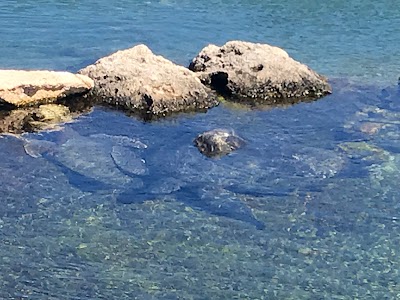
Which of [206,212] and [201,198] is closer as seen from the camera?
[206,212]

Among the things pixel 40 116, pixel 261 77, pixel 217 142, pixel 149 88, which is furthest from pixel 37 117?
pixel 261 77

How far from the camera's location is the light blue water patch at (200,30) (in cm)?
1961

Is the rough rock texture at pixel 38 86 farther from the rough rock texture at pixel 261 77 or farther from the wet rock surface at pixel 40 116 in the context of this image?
the rough rock texture at pixel 261 77

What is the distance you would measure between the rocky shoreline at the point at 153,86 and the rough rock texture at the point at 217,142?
161cm

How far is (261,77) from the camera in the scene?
17.0m

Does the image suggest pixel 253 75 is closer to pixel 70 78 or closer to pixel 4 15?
pixel 70 78

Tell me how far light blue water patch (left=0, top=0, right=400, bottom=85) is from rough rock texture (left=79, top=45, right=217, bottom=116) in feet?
8.91

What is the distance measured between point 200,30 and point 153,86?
6.26 metres

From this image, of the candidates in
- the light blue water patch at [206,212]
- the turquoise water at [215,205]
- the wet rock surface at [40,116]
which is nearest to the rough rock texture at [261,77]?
the turquoise water at [215,205]

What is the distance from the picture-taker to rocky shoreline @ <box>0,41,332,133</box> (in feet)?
51.4

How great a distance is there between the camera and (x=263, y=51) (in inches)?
698

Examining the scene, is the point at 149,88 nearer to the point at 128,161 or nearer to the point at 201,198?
the point at 128,161

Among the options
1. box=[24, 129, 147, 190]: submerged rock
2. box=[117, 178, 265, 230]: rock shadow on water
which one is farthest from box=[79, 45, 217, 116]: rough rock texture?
box=[117, 178, 265, 230]: rock shadow on water

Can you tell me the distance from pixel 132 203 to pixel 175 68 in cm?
506
